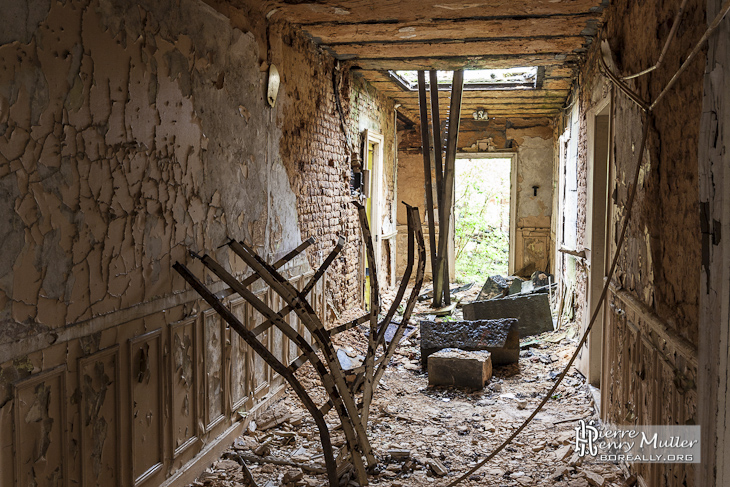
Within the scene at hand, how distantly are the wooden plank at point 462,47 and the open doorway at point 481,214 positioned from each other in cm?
886

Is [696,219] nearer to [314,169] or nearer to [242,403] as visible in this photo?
[242,403]

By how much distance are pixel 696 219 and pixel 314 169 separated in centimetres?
367

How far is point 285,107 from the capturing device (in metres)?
4.52

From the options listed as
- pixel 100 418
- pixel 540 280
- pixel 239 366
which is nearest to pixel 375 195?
pixel 540 280

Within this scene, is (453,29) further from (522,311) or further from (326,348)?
(522,311)

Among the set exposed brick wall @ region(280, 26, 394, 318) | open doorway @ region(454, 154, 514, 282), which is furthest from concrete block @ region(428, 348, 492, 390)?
open doorway @ region(454, 154, 514, 282)

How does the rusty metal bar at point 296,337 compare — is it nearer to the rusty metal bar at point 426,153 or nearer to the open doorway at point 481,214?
the rusty metal bar at point 426,153

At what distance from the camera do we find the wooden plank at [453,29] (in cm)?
443

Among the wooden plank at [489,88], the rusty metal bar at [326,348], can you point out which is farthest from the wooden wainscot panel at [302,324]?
the wooden plank at [489,88]

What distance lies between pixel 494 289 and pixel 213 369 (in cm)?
553

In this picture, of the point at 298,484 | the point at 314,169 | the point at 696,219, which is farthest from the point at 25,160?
the point at 314,169

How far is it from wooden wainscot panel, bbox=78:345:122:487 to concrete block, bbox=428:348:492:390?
2866mm

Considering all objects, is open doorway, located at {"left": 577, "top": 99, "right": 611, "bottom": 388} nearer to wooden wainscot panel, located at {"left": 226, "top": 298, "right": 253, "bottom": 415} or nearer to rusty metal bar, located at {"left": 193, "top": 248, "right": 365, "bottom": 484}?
rusty metal bar, located at {"left": 193, "top": 248, "right": 365, "bottom": 484}

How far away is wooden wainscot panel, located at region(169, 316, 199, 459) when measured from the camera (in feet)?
9.82
